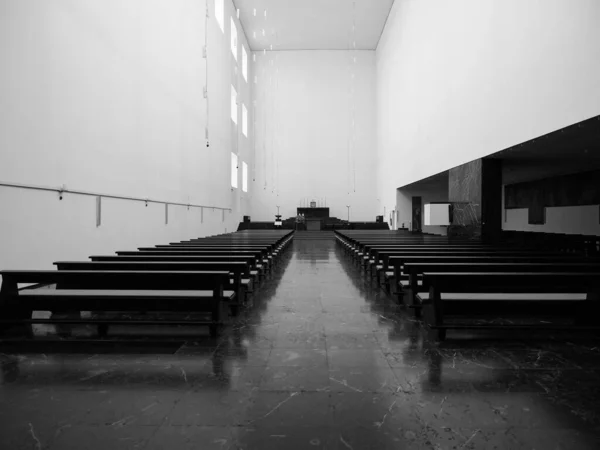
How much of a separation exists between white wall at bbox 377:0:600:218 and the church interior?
0.05 meters

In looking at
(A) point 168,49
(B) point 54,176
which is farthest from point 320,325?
(A) point 168,49

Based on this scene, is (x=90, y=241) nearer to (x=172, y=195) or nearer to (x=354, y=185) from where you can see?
(x=172, y=195)

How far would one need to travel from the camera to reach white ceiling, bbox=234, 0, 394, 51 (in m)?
16.7

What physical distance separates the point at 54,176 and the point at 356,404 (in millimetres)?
4916

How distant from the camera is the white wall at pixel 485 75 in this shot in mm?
5105

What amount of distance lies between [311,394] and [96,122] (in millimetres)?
5743

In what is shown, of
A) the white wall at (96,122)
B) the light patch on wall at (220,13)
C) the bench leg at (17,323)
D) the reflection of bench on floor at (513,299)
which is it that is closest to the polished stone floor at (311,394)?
the reflection of bench on floor at (513,299)

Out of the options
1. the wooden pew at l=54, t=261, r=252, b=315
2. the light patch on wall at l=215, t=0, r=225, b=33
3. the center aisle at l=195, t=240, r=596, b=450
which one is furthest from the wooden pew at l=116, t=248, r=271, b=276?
the light patch on wall at l=215, t=0, r=225, b=33

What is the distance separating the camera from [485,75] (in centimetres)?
786

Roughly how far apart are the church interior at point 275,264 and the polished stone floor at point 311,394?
0.05ft

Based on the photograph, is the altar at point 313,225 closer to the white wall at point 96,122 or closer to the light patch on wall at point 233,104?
the light patch on wall at point 233,104

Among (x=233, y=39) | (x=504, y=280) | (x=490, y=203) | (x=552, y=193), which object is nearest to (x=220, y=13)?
(x=233, y=39)

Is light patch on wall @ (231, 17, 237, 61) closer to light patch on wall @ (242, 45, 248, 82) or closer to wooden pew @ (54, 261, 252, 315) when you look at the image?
light patch on wall @ (242, 45, 248, 82)

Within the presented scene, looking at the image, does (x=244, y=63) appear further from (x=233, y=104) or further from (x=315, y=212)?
(x=315, y=212)
